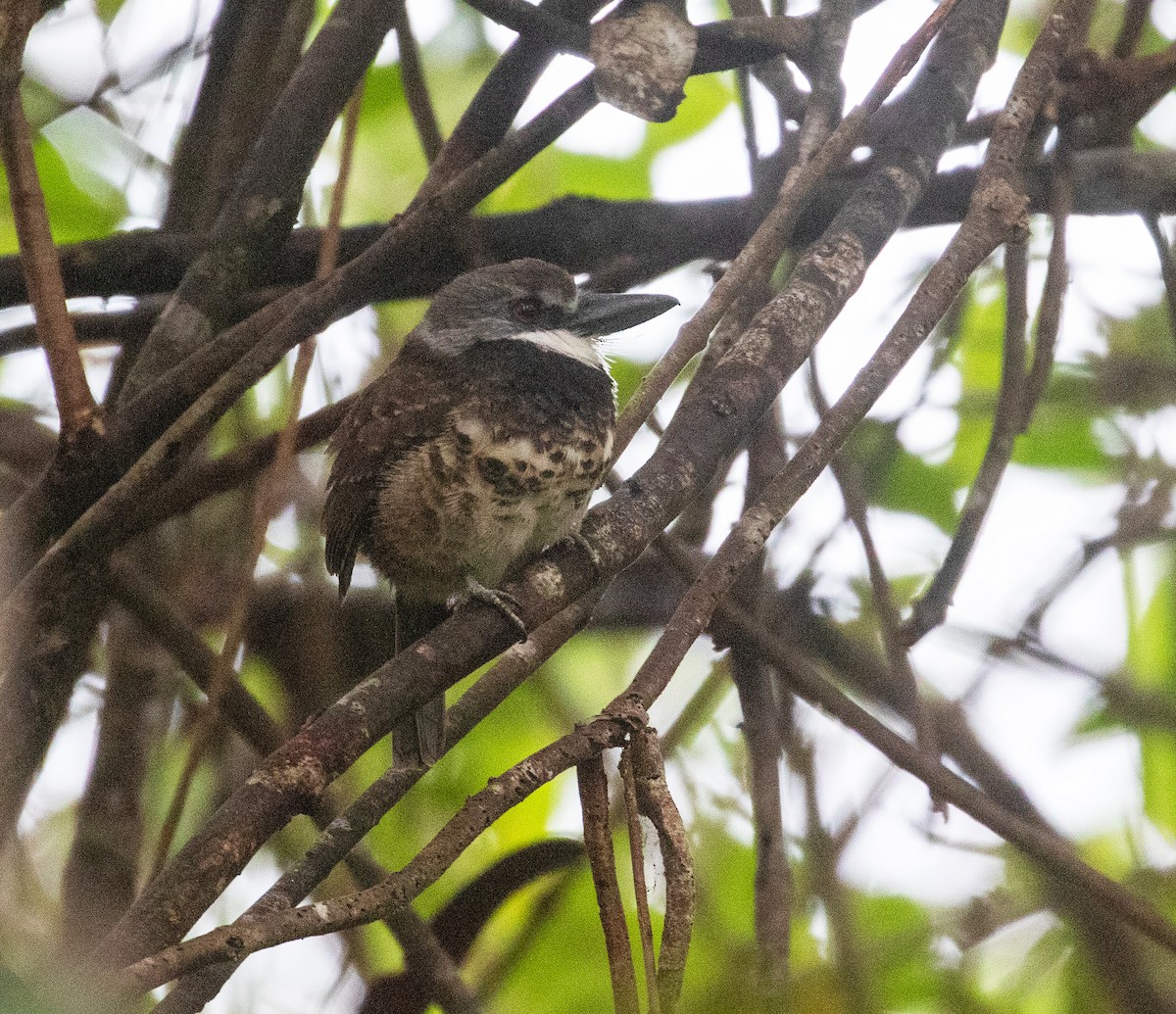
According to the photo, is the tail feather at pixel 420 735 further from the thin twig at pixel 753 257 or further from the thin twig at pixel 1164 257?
the thin twig at pixel 1164 257

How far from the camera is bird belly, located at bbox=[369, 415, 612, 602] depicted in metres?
2.04

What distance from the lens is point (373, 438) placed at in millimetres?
2129

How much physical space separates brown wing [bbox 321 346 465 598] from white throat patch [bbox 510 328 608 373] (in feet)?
0.56

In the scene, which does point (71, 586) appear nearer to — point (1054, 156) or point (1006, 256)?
point (1006, 256)

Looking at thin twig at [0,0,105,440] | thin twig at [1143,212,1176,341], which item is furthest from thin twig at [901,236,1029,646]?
thin twig at [0,0,105,440]

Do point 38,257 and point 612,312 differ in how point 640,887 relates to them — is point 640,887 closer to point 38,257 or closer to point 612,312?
point 38,257

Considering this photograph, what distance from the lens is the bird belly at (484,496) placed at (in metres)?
2.04

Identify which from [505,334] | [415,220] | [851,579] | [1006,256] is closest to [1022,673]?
[851,579]

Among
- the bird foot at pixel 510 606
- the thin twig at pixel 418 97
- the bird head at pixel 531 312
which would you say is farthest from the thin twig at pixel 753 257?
the thin twig at pixel 418 97

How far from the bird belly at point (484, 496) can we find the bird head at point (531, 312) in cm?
27

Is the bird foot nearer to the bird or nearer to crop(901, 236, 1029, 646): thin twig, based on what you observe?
the bird

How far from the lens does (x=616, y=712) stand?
115cm

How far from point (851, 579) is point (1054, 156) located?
32.2 inches

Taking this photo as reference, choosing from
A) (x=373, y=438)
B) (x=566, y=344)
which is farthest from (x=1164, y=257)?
(x=373, y=438)
